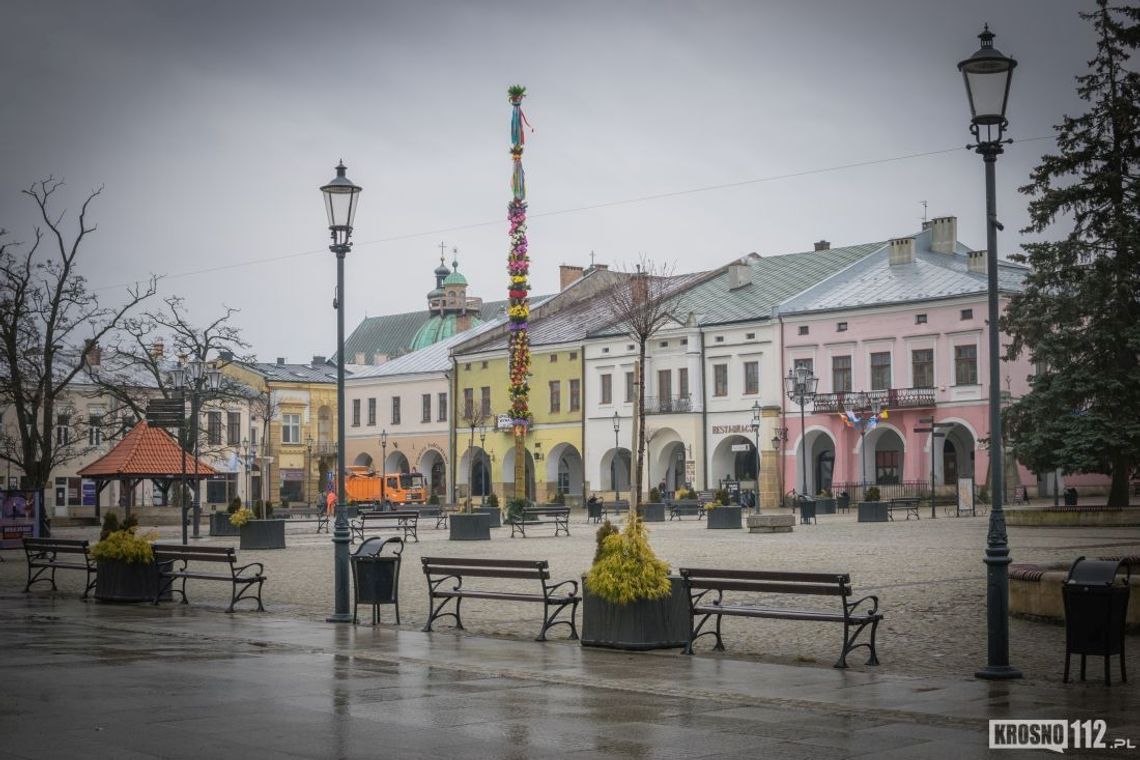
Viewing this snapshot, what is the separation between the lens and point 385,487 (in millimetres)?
68375

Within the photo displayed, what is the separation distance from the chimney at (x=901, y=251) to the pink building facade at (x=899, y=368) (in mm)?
44

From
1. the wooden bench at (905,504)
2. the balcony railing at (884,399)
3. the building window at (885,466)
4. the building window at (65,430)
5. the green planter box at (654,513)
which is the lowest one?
the green planter box at (654,513)

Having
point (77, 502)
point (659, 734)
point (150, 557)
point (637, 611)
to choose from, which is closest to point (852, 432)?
point (77, 502)

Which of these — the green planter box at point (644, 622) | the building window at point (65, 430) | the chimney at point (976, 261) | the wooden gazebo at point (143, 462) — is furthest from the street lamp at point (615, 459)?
the green planter box at point (644, 622)

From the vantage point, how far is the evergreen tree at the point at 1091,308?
3647 centimetres

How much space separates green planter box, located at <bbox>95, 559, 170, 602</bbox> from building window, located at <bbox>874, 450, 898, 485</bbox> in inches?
1740

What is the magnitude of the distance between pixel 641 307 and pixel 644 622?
50687 millimetres

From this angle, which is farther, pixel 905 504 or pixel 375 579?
pixel 905 504

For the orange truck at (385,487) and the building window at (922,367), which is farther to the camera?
the orange truck at (385,487)

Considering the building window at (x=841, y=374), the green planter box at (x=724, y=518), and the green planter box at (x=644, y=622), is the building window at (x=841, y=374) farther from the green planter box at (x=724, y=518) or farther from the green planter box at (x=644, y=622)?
the green planter box at (x=644, y=622)

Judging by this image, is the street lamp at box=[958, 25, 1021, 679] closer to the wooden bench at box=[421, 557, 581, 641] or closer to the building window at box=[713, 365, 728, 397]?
the wooden bench at box=[421, 557, 581, 641]

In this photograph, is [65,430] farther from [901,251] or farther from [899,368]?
[901,251]

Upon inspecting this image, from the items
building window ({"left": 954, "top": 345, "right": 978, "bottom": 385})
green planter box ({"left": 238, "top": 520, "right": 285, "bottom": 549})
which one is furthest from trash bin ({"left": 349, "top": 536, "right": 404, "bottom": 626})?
building window ({"left": 954, "top": 345, "right": 978, "bottom": 385})

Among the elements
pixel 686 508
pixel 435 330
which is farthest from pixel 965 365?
pixel 435 330
